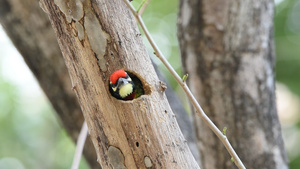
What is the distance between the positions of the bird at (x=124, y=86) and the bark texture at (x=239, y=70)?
3.17 ft

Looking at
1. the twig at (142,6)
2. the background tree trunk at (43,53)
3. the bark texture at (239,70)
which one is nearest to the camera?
the twig at (142,6)

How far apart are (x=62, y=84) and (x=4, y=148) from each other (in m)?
4.44

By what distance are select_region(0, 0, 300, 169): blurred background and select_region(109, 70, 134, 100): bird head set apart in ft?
12.8

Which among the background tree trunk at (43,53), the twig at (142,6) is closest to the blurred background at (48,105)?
the background tree trunk at (43,53)

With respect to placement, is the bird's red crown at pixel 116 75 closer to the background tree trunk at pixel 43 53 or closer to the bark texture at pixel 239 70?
the bark texture at pixel 239 70

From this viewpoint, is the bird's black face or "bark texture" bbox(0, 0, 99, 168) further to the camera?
"bark texture" bbox(0, 0, 99, 168)

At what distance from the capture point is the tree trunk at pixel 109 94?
1.05 m

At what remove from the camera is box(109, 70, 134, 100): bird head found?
107 cm

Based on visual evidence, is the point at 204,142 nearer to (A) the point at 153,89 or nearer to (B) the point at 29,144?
(A) the point at 153,89

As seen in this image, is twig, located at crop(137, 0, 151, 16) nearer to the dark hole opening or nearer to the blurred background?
the dark hole opening

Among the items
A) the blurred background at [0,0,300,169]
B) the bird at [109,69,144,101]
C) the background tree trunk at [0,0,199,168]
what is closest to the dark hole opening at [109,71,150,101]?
the bird at [109,69,144,101]

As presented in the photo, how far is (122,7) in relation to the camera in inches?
43.8

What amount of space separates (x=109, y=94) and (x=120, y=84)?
0.04 metres

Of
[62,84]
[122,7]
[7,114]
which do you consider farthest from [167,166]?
[7,114]
